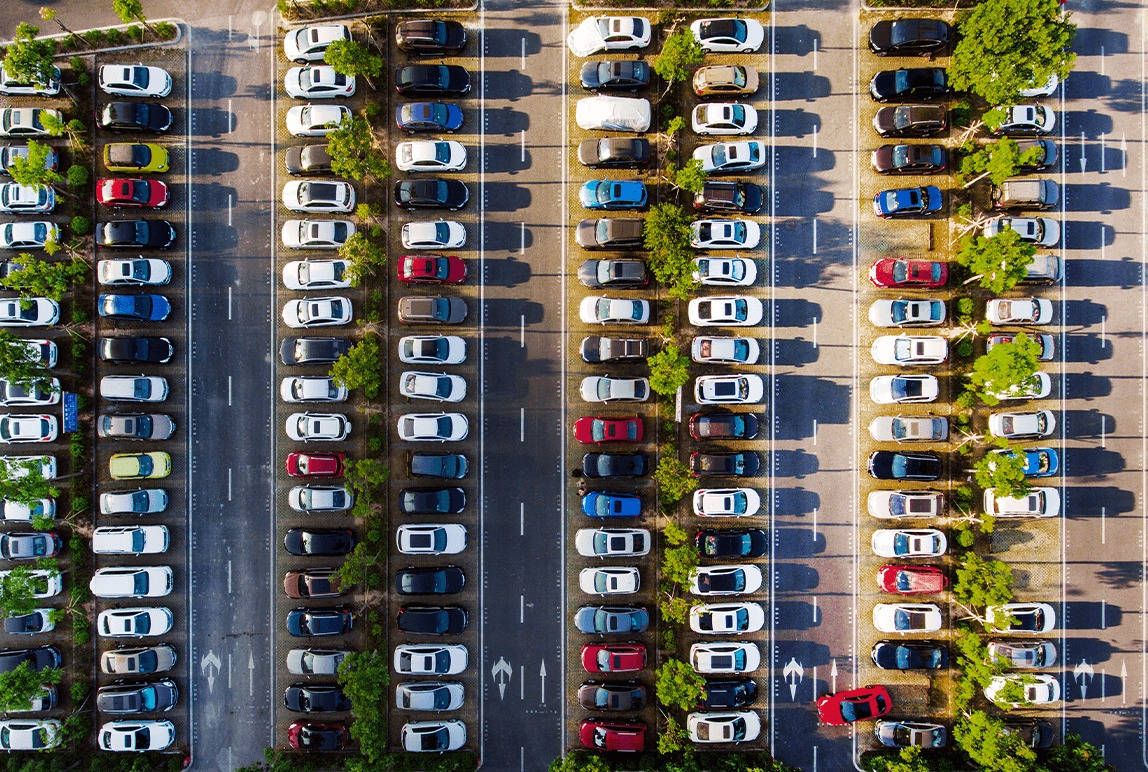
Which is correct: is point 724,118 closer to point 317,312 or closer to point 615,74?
point 615,74

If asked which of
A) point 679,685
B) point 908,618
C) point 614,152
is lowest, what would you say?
point 679,685

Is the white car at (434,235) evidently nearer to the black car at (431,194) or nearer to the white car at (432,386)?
the black car at (431,194)

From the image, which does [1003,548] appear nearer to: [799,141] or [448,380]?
[799,141]

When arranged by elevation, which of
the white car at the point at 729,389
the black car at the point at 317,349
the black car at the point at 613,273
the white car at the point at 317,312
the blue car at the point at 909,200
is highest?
the blue car at the point at 909,200

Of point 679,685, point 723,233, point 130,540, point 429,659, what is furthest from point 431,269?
point 679,685

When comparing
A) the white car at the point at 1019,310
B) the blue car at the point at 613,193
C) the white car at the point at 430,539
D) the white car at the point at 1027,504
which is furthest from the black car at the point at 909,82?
the white car at the point at 430,539

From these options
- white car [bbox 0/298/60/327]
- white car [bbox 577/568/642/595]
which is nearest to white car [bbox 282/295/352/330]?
white car [bbox 0/298/60/327]

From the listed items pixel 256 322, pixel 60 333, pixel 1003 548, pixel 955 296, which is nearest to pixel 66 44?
pixel 60 333
